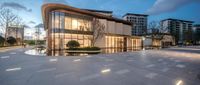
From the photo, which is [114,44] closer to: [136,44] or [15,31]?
[136,44]

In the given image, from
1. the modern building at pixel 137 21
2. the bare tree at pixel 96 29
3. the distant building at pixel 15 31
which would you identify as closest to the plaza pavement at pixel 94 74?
the bare tree at pixel 96 29

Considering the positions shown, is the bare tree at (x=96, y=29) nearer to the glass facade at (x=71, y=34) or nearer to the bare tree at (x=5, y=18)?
the glass facade at (x=71, y=34)

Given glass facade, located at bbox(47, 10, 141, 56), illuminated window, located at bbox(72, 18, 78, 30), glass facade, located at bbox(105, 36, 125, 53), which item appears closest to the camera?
glass facade, located at bbox(47, 10, 141, 56)

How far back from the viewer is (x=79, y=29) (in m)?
28.5

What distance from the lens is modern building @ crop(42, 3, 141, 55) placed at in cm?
2436


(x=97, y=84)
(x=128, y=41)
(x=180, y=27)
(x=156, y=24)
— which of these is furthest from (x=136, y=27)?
(x=97, y=84)

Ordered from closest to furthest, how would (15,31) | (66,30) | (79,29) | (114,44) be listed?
(66,30) → (79,29) → (114,44) → (15,31)

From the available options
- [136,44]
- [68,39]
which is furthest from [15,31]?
[136,44]

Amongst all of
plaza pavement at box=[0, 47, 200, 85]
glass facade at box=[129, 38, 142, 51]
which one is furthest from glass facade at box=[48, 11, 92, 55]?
glass facade at box=[129, 38, 142, 51]

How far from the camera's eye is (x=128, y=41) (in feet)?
123

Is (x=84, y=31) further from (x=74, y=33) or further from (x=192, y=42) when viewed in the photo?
(x=192, y=42)

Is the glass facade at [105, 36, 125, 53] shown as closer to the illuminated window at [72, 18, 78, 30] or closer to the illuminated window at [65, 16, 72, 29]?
the illuminated window at [72, 18, 78, 30]

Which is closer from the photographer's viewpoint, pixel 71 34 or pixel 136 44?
pixel 71 34

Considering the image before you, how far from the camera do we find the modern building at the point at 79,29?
24.4 m
